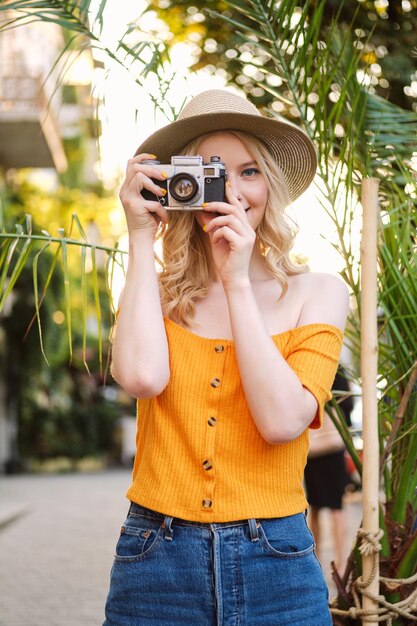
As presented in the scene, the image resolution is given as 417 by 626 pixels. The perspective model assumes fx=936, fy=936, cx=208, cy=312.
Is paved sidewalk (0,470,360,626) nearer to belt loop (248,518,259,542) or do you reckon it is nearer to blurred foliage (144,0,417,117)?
blurred foliage (144,0,417,117)

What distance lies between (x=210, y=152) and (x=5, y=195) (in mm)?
13903

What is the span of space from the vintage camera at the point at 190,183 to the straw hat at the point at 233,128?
0.10 meters

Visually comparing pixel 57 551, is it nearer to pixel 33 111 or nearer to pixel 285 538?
pixel 33 111

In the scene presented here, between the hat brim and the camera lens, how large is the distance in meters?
0.14

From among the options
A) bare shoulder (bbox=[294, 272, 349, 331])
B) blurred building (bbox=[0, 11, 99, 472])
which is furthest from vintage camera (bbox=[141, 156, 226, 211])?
blurred building (bbox=[0, 11, 99, 472])

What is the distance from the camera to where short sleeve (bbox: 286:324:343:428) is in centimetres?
183

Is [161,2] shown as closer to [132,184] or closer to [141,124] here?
[141,124]

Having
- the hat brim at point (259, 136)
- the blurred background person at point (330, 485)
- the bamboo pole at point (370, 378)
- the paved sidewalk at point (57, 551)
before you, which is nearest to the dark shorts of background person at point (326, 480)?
the blurred background person at point (330, 485)

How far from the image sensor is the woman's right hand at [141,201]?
1.97 metres

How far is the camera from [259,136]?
6.88ft

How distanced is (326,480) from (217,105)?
489 centimetres

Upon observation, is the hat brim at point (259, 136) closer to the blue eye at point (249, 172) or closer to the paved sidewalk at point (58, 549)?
the blue eye at point (249, 172)

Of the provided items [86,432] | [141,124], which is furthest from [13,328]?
[141,124]

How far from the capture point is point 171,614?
1782mm
